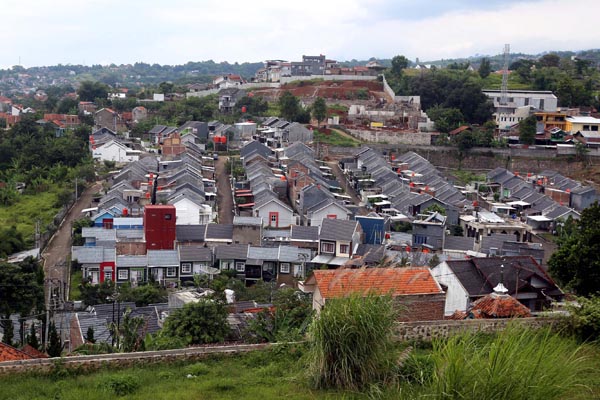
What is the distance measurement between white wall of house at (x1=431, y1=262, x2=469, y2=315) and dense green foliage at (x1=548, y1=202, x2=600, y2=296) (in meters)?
1.66

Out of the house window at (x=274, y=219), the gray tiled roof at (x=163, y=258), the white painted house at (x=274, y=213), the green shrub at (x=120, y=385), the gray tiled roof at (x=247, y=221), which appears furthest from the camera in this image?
the house window at (x=274, y=219)

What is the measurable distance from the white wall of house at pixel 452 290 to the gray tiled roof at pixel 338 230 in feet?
16.8

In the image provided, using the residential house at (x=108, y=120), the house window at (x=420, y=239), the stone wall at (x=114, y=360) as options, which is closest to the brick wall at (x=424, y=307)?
the stone wall at (x=114, y=360)

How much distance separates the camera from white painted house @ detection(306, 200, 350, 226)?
19266 millimetres

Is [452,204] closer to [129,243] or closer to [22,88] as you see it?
[129,243]

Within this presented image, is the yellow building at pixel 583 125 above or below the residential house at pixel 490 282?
above

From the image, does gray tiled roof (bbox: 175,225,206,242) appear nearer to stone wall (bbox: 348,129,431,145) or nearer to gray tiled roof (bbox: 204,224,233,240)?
gray tiled roof (bbox: 204,224,233,240)

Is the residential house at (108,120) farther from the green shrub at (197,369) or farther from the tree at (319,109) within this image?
the green shrub at (197,369)

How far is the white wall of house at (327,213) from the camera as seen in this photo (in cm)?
1928

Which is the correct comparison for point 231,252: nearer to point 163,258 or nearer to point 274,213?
point 163,258

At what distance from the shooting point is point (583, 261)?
10.4 meters

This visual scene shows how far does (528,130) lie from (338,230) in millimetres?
18770

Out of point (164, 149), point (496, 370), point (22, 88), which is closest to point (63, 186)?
point (164, 149)

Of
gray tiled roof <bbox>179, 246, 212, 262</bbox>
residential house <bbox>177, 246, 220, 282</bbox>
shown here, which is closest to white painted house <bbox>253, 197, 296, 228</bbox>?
gray tiled roof <bbox>179, 246, 212, 262</bbox>
